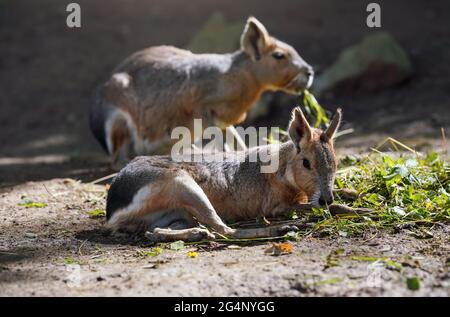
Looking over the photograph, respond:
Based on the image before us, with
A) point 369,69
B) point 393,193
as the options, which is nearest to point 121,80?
point 393,193

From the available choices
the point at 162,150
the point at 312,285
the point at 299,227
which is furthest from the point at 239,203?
the point at 162,150

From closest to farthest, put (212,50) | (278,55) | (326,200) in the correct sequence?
(326,200) → (278,55) → (212,50)

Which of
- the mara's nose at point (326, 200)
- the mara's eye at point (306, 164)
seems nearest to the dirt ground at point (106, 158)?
the mara's nose at point (326, 200)

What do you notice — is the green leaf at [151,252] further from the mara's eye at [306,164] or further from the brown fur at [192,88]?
the brown fur at [192,88]

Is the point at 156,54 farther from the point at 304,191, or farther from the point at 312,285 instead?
the point at 312,285

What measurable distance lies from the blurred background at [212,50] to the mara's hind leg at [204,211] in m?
2.67

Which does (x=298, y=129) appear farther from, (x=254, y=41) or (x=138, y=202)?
(x=254, y=41)

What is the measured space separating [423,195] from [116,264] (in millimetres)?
2190

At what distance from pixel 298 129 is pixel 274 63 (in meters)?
2.45

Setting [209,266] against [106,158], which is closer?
[209,266]

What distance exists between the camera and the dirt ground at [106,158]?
3994 millimetres

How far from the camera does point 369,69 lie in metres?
9.73
